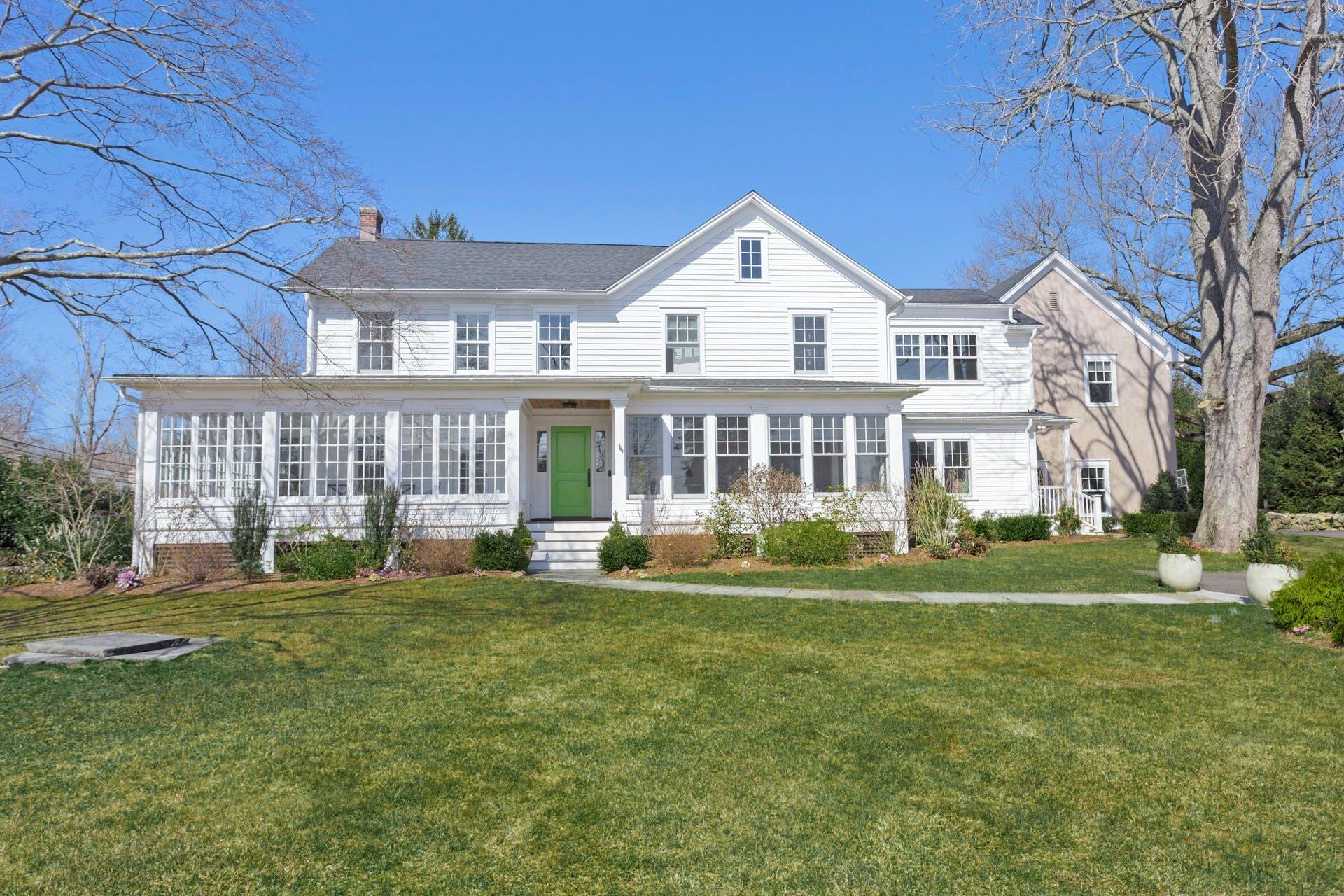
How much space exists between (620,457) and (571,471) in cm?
219

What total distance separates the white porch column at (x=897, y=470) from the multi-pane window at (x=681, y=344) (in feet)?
15.6

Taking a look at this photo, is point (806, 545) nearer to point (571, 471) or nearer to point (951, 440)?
point (571, 471)

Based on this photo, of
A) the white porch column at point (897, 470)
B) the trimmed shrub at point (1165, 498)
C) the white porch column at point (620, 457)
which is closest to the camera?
the white porch column at point (620, 457)

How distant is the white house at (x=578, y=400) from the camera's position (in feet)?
50.0

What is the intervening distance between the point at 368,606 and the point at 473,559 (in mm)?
3375

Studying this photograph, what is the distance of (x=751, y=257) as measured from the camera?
62.1ft

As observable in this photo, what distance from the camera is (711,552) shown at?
15117 millimetres

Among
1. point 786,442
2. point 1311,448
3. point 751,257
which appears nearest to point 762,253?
point 751,257

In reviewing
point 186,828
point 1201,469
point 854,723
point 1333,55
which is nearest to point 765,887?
point 854,723

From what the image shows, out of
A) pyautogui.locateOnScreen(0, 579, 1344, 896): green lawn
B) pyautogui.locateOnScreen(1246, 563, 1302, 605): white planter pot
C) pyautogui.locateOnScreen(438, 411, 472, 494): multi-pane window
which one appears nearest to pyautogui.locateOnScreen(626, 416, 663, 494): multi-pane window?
pyautogui.locateOnScreen(438, 411, 472, 494): multi-pane window

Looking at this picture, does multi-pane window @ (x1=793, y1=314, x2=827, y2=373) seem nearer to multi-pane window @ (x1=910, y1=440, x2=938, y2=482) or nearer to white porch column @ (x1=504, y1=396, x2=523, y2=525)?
multi-pane window @ (x1=910, y1=440, x2=938, y2=482)

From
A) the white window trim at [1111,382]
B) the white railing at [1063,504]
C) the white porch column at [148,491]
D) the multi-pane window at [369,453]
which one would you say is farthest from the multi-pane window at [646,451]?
the white window trim at [1111,382]

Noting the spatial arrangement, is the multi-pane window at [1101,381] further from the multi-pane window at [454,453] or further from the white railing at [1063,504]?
the multi-pane window at [454,453]

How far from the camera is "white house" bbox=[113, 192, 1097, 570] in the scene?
1524 centimetres
